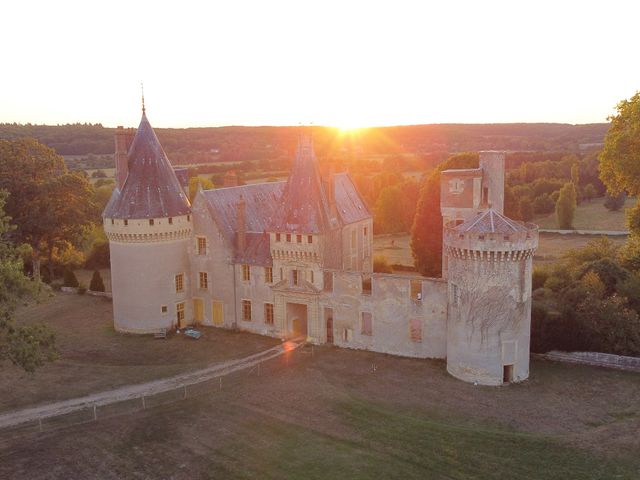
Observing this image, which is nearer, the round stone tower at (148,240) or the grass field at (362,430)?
the grass field at (362,430)

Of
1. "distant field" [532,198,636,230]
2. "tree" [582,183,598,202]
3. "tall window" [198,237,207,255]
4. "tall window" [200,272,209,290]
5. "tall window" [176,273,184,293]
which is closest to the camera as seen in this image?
"tall window" [198,237,207,255]

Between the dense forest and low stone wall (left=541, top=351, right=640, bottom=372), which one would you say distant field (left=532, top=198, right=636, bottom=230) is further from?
low stone wall (left=541, top=351, right=640, bottom=372)

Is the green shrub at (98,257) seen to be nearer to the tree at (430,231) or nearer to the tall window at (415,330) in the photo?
the tree at (430,231)

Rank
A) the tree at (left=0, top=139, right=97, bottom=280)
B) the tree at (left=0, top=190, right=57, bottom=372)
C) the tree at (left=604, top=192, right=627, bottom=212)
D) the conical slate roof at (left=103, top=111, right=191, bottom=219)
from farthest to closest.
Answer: the tree at (left=604, top=192, right=627, bottom=212) < the tree at (left=0, top=139, right=97, bottom=280) < the conical slate roof at (left=103, top=111, right=191, bottom=219) < the tree at (left=0, top=190, right=57, bottom=372)

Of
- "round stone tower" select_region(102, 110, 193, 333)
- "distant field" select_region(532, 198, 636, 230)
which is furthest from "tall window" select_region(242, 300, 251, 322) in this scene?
"distant field" select_region(532, 198, 636, 230)

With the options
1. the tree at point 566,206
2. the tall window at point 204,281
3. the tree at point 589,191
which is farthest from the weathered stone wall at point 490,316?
the tree at point 589,191

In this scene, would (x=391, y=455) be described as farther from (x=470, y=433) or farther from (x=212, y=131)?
(x=212, y=131)

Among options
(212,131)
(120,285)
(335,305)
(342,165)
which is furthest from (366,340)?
(212,131)
